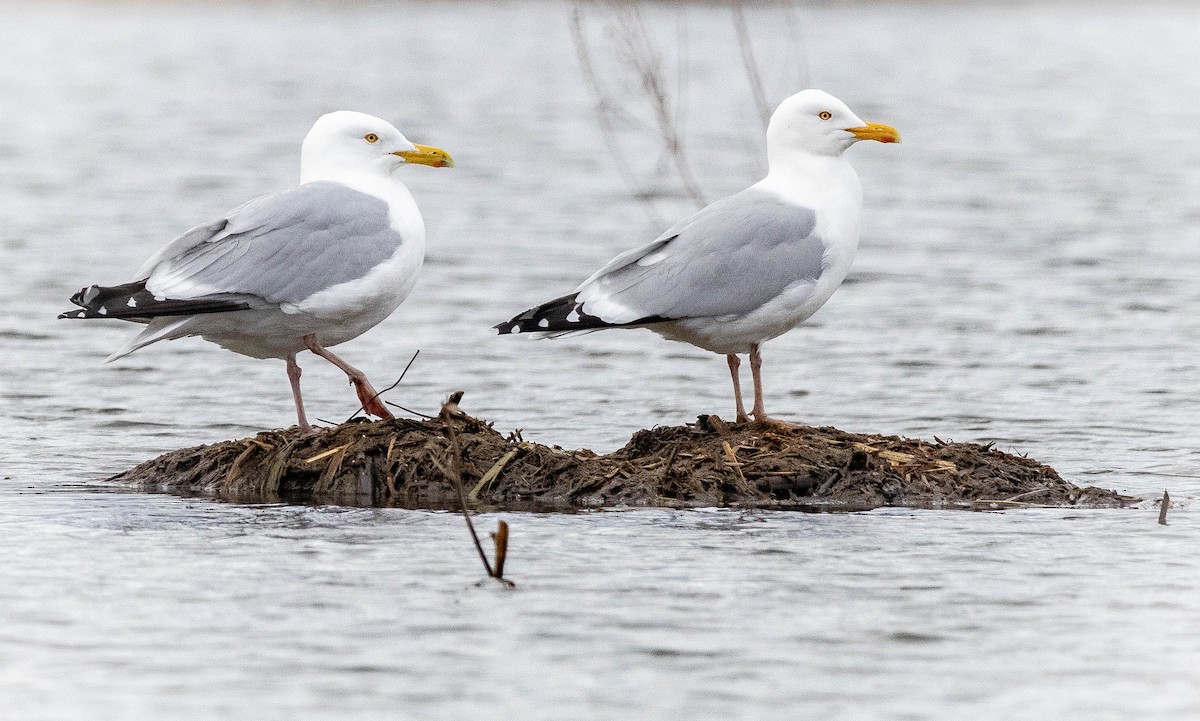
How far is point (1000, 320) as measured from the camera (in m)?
14.6

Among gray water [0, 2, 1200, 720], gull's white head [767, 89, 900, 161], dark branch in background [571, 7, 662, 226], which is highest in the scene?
dark branch in background [571, 7, 662, 226]

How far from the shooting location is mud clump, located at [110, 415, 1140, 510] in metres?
8.34

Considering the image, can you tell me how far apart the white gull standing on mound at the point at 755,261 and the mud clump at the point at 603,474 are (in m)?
0.51

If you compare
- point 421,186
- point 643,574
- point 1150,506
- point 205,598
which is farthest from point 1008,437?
point 421,186

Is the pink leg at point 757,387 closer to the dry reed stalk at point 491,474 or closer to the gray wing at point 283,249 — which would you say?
the dry reed stalk at point 491,474

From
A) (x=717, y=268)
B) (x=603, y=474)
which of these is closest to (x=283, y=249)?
(x=603, y=474)

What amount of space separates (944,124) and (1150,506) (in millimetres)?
22965

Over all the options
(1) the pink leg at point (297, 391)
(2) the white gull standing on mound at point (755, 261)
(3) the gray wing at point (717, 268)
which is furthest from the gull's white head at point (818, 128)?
(1) the pink leg at point (297, 391)

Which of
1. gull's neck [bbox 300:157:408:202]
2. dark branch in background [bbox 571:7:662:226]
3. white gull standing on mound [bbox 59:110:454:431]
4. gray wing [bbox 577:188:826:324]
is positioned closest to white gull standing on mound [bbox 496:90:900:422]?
gray wing [bbox 577:188:826:324]

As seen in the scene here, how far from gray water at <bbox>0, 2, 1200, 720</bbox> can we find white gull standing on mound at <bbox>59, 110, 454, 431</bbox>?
0.89m

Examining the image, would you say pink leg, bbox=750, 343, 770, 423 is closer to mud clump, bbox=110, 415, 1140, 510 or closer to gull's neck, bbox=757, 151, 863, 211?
mud clump, bbox=110, 415, 1140, 510

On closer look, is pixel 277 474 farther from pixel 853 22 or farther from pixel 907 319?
pixel 853 22

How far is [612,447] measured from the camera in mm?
10008

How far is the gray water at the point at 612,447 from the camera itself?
5.86 meters
